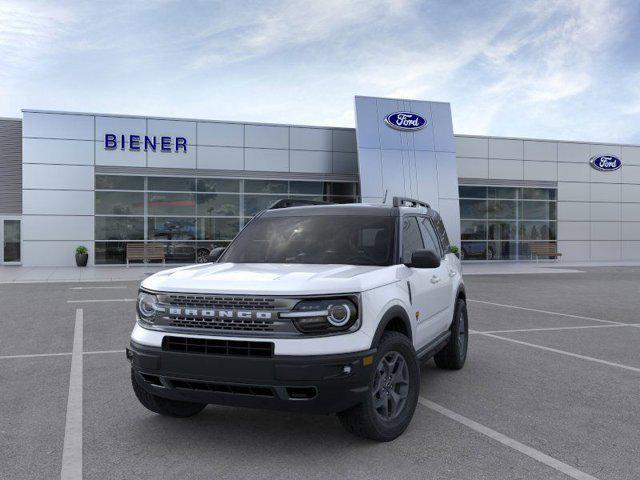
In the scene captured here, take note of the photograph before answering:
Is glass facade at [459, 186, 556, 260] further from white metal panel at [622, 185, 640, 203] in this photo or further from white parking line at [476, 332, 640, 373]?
white parking line at [476, 332, 640, 373]

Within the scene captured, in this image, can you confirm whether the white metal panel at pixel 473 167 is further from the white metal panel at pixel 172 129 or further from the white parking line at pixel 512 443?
the white parking line at pixel 512 443

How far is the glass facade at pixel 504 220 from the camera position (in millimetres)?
30594

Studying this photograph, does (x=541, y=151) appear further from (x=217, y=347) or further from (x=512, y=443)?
(x=217, y=347)

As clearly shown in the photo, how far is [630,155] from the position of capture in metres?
33.3

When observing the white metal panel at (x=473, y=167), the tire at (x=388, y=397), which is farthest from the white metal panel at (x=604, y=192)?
the tire at (x=388, y=397)

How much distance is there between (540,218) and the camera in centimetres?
3192

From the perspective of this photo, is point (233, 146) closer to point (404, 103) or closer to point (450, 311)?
point (404, 103)

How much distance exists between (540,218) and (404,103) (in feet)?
34.2

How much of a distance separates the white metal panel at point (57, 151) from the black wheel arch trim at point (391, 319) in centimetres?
2356

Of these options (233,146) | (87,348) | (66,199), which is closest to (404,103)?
(233,146)

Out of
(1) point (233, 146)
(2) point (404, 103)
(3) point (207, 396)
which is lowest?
(3) point (207, 396)

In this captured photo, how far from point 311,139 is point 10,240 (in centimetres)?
1455

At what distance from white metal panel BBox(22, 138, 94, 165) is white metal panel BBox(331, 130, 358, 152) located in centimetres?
1100

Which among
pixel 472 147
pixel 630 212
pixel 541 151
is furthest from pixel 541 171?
pixel 630 212
